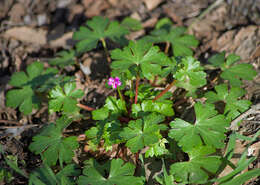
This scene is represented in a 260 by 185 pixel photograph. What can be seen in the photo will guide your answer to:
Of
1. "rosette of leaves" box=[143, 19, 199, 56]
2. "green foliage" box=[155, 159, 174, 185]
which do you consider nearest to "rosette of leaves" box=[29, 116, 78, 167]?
"green foliage" box=[155, 159, 174, 185]

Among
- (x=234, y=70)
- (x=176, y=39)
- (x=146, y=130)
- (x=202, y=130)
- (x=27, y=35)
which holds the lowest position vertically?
(x=202, y=130)

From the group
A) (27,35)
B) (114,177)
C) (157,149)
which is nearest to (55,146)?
(114,177)

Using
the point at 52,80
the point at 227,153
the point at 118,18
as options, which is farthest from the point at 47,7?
the point at 227,153

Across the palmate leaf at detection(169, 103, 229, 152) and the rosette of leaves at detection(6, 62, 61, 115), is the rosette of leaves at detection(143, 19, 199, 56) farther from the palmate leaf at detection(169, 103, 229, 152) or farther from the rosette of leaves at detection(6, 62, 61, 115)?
the rosette of leaves at detection(6, 62, 61, 115)

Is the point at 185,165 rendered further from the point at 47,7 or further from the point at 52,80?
the point at 47,7

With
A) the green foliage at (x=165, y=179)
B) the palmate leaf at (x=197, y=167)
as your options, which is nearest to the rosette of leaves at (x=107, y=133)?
the green foliage at (x=165, y=179)

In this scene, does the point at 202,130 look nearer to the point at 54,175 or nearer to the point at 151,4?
the point at 54,175
